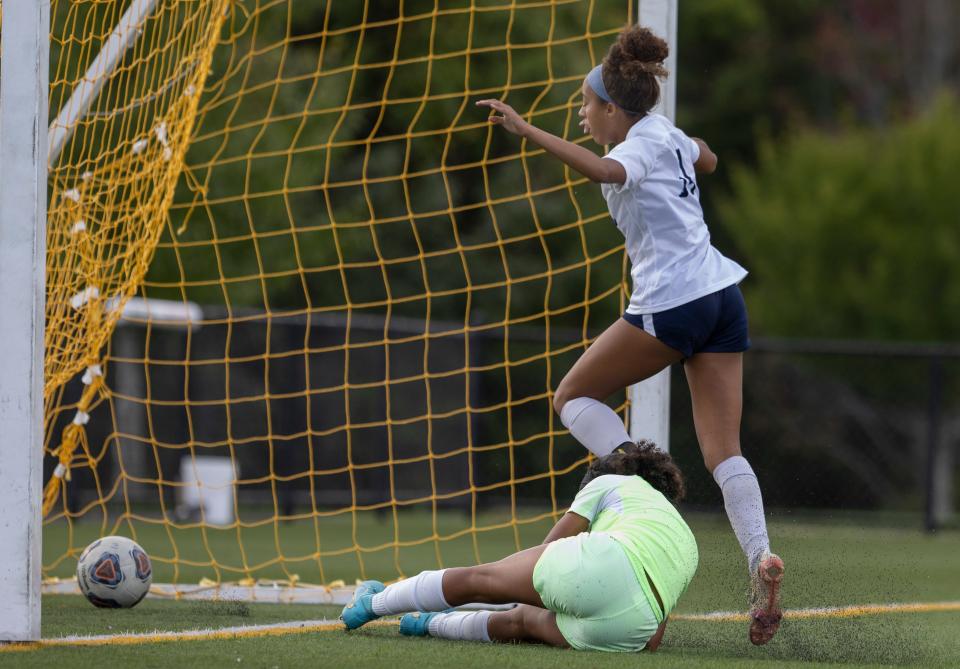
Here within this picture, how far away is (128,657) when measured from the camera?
4270mm

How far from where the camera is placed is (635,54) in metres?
4.97

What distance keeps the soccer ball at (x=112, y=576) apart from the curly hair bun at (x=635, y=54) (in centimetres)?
261

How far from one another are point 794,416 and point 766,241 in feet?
15.6

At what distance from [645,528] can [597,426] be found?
591 mm

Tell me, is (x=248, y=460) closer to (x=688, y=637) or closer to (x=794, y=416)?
(x=794, y=416)

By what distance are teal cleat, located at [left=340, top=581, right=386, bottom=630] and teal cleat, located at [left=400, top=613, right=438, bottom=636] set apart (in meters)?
0.09

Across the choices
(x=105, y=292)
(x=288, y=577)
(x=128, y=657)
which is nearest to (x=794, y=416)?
(x=288, y=577)

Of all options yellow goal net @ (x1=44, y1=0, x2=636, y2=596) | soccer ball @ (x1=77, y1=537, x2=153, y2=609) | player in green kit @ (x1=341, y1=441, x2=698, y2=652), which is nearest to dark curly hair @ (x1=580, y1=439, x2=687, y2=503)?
player in green kit @ (x1=341, y1=441, x2=698, y2=652)

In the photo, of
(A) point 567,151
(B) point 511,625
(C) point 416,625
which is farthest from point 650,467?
(A) point 567,151

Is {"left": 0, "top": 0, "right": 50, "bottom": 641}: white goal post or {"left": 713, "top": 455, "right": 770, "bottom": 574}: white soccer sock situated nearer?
{"left": 0, "top": 0, "right": 50, "bottom": 641}: white goal post

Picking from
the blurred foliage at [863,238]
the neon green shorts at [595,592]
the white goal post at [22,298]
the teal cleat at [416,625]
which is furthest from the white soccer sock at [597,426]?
the blurred foliage at [863,238]

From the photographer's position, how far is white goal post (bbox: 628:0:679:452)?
19.7 feet

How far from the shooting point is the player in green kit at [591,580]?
4.40 meters

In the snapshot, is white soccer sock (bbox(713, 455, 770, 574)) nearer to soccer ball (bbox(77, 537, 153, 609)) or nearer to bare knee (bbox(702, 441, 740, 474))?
bare knee (bbox(702, 441, 740, 474))
